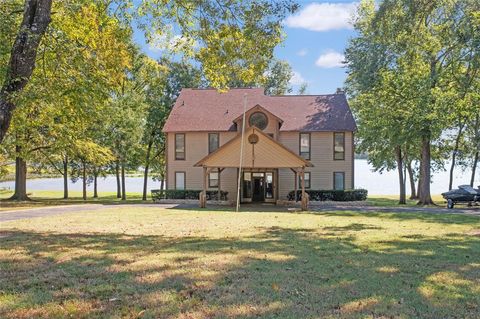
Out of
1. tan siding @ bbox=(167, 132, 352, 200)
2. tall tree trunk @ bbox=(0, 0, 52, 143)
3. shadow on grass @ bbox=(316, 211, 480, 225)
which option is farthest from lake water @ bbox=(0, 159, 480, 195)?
tall tree trunk @ bbox=(0, 0, 52, 143)

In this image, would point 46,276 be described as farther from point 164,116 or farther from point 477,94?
point 164,116

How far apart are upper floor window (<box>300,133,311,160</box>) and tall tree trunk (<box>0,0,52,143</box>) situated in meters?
28.0

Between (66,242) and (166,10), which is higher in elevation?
(166,10)

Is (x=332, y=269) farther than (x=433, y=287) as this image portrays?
Yes

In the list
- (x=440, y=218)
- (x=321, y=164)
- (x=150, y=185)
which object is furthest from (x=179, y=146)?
(x=150, y=185)

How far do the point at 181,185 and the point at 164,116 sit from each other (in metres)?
11.1

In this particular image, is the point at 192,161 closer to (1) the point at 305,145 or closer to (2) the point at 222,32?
(1) the point at 305,145

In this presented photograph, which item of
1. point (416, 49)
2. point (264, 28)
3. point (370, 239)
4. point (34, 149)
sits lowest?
point (370, 239)

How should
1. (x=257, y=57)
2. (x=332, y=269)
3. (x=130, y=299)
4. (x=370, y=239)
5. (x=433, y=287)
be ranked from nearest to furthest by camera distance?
(x=130, y=299) < (x=433, y=287) < (x=332, y=269) < (x=370, y=239) < (x=257, y=57)

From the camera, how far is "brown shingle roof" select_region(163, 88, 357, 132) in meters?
34.9

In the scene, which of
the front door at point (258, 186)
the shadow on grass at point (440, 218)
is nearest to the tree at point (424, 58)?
the front door at point (258, 186)

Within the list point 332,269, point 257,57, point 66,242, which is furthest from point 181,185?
point 332,269

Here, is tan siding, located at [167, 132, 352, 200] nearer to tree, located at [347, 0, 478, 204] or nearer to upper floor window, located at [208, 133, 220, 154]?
upper floor window, located at [208, 133, 220, 154]

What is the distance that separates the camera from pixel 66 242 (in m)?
9.98
